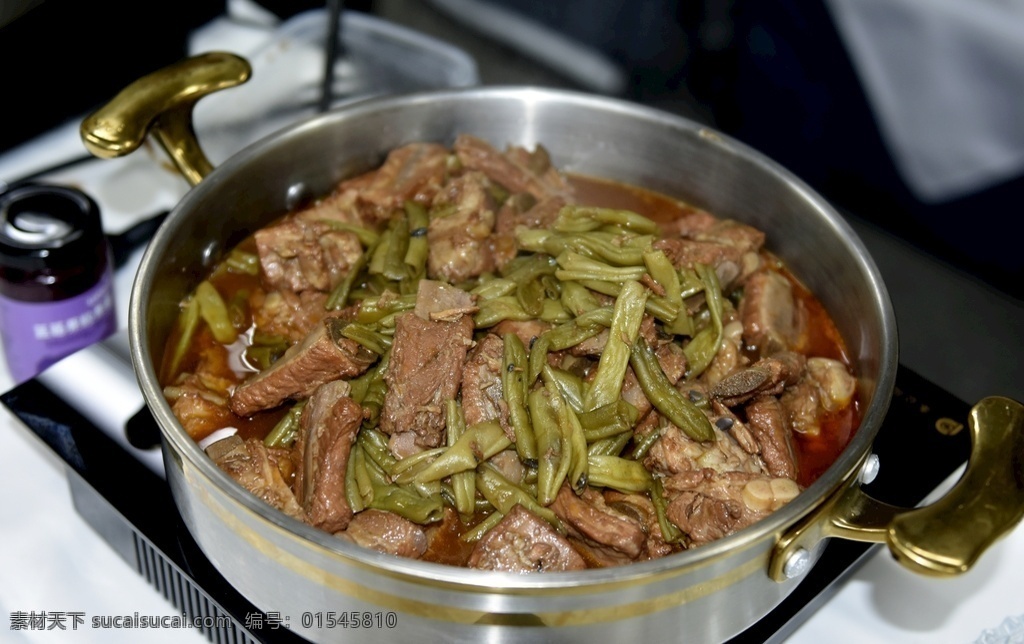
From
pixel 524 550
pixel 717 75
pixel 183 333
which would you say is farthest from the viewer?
pixel 717 75

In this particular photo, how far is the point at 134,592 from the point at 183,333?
1.94 ft

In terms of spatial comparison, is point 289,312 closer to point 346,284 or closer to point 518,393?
point 346,284

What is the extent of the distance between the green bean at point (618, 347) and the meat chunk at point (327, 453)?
48cm

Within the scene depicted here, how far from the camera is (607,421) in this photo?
194 centimetres

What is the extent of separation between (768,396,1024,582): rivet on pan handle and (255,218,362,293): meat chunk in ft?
3.99

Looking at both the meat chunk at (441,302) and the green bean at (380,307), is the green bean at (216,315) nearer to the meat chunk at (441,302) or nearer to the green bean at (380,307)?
the green bean at (380,307)

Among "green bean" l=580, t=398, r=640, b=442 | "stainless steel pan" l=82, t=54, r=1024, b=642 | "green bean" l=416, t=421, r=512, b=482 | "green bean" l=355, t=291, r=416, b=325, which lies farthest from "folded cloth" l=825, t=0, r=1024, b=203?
"green bean" l=416, t=421, r=512, b=482

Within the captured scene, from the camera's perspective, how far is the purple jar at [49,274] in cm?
241

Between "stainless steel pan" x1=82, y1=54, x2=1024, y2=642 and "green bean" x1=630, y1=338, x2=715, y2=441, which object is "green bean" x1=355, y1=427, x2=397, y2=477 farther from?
"green bean" x1=630, y1=338, x2=715, y2=441

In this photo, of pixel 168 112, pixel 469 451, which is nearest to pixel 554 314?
pixel 469 451

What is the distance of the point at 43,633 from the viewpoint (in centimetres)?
214

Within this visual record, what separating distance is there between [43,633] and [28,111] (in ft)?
6.72

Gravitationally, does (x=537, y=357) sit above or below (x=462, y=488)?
above

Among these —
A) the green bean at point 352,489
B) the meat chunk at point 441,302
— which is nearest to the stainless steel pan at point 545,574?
the green bean at point 352,489
